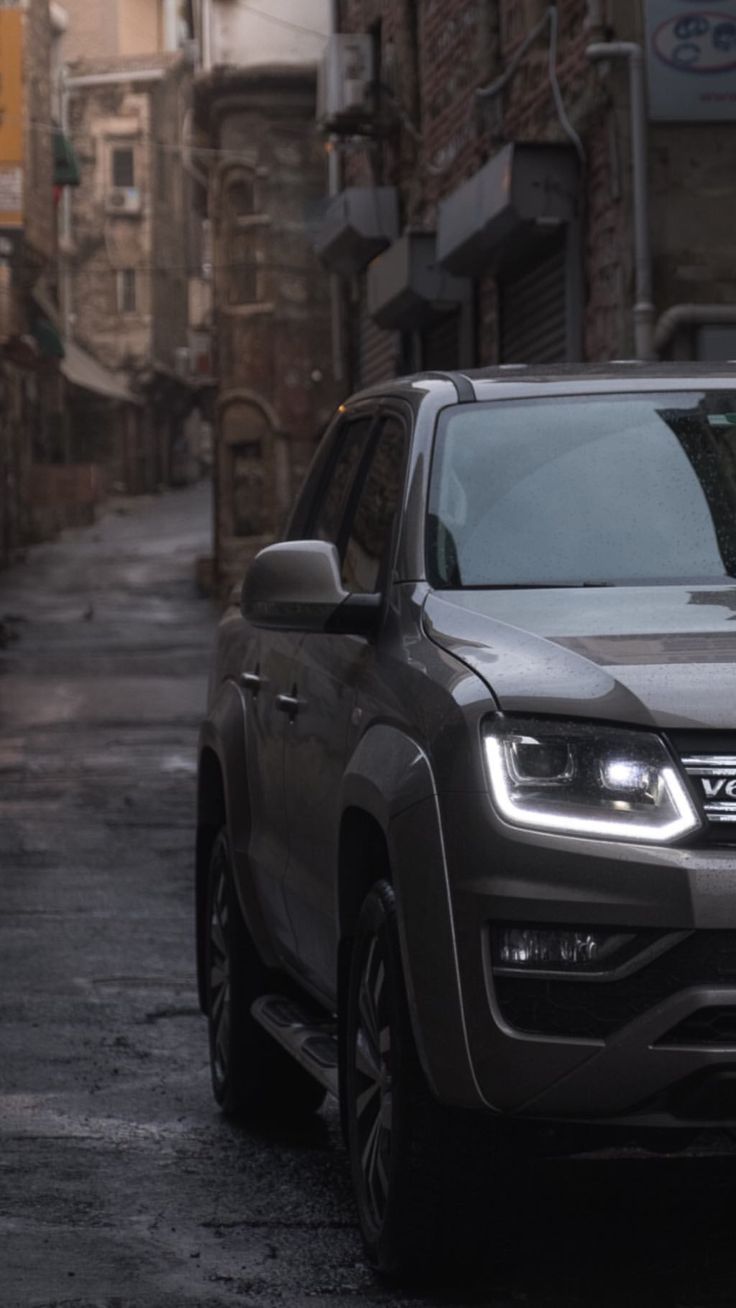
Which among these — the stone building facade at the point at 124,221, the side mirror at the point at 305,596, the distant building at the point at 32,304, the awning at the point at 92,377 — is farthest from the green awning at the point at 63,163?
the side mirror at the point at 305,596

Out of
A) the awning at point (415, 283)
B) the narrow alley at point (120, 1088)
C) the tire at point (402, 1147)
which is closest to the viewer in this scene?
the tire at point (402, 1147)

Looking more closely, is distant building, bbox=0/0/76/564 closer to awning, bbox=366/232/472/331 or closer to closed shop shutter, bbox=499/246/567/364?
awning, bbox=366/232/472/331

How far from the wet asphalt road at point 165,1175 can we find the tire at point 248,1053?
76 millimetres

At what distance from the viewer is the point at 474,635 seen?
183 inches

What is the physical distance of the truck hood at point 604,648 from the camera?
4.20 m

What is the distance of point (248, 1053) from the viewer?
6477 millimetres

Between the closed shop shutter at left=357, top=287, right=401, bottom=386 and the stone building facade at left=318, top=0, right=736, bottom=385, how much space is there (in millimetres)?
157

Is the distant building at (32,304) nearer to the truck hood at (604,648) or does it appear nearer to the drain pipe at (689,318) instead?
the drain pipe at (689,318)

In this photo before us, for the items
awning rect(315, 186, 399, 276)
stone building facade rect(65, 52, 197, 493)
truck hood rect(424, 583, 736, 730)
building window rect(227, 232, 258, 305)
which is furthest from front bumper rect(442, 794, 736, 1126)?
stone building facade rect(65, 52, 197, 493)

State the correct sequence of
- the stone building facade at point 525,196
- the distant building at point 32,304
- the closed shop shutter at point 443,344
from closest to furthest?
the stone building facade at point 525,196
the closed shop shutter at point 443,344
the distant building at point 32,304

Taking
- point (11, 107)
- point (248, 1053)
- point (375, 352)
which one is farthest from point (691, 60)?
point (11, 107)

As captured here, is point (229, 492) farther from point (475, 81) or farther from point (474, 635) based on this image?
point (474, 635)

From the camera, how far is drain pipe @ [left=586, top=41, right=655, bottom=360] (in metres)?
16.1

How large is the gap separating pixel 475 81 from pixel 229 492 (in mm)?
25998
